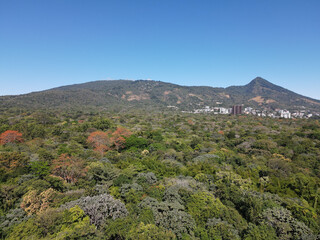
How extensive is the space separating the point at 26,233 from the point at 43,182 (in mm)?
5885

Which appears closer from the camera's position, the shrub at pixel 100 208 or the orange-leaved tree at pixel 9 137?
the shrub at pixel 100 208

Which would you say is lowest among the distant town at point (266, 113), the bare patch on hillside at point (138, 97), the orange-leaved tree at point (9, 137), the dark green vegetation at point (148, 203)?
the distant town at point (266, 113)

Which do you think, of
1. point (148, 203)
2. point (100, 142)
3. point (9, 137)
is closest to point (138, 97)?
point (100, 142)

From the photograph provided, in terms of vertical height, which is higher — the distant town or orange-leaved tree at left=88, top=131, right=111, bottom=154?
orange-leaved tree at left=88, top=131, right=111, bottom=154

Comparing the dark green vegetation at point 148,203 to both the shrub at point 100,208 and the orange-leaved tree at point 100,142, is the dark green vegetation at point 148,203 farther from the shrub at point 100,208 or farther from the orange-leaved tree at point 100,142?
the orange-leaved tree at point 100,142

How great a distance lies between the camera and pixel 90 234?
11219 millimetres

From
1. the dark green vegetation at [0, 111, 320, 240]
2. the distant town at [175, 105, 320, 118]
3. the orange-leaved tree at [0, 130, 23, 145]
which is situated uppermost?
the orange-leaved tree at [0, 130, 23, 145]

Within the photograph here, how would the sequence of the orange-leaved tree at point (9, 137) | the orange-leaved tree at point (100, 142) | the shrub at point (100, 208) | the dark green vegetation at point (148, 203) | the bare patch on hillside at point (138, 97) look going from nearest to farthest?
the dark green vegetation at point (148, 203) < the shrub at point (100, 208) < the orange-leaved tree at point (9, 137) < the orange-leaved tree at point (100, 142) < the bare patch on hillside at point (138, 97)

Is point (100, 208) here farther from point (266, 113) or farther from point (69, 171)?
point (266, 113)

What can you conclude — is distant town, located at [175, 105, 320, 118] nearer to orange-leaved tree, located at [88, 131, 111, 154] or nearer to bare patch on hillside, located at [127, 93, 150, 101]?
bare patch on hillside, located at [127, 93, 150, 101]

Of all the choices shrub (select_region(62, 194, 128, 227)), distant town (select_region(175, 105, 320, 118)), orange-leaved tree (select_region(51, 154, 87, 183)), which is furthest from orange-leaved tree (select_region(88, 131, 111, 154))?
distant town (select_region(175, 105, 320, 118))

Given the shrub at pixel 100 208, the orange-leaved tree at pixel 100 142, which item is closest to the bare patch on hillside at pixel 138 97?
the orange-leaved tree at pixel 100 142

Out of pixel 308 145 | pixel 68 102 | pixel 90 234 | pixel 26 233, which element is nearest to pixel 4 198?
pixel 26 233

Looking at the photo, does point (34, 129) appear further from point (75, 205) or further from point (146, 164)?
point (75, 205)
